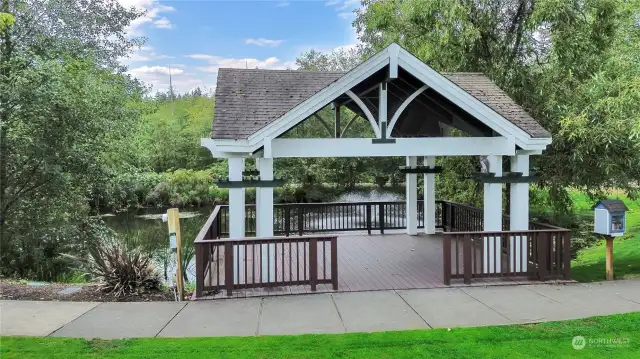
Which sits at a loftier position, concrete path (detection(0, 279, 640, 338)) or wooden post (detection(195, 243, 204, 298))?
wooden post (detection(195, 243, 204, 298))

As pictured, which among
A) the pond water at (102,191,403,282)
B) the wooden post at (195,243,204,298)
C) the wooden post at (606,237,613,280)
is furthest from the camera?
the pond water at (102,191,403,282)

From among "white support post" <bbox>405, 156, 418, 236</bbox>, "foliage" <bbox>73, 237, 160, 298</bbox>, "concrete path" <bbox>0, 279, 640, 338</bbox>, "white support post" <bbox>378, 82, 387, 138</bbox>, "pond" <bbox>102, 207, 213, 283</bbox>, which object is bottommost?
"pond" <bbox>102, 207, 213, 283</bbox>

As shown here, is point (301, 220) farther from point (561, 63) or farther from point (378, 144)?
point (561, 63)

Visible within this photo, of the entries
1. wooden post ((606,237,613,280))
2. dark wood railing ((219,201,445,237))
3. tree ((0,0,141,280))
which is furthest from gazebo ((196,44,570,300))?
tree ((0,0,141,280))

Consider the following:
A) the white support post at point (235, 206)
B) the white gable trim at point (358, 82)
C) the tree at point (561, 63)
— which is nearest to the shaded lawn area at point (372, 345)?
the white support post at point (235, 206)

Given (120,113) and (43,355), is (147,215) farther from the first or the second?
(43,355)

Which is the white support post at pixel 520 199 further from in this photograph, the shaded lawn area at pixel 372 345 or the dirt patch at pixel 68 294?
the dirt patch at pixel 68 294

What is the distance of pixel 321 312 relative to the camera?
5227mm

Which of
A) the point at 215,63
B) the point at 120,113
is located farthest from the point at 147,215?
the point at 215,63

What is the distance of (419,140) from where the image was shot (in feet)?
22.2

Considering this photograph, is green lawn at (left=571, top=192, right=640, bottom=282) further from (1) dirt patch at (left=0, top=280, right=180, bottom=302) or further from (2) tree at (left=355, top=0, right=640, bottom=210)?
(1) dirt patch at (left=0, top=280, right=180, bottom=302)

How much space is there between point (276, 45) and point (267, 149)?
34.7m

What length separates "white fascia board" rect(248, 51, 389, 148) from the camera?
615cm

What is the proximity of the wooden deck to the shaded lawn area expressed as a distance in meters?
1.73
